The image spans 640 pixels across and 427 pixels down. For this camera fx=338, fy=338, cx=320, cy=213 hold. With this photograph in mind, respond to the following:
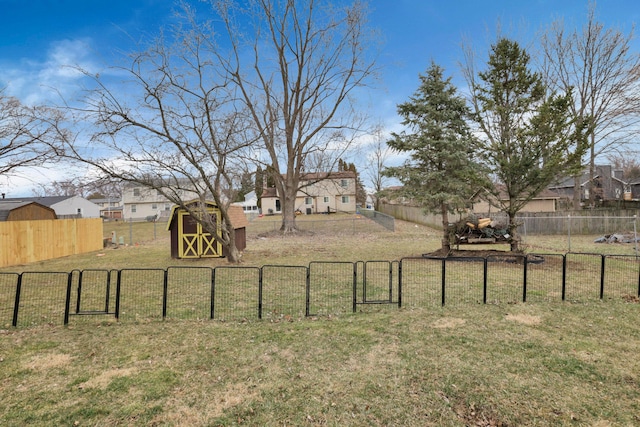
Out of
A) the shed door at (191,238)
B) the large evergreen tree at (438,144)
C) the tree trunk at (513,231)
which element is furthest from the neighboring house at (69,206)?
the tree trunk at (513,231)

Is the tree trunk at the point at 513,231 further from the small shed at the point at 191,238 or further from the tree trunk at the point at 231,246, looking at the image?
the small shed at the point at 191,238

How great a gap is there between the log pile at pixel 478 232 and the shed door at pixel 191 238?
378 inches

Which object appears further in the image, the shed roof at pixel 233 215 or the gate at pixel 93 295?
the shed roof at pixel 233 215

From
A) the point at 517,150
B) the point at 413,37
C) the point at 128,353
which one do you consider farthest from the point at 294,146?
the point at 128,353

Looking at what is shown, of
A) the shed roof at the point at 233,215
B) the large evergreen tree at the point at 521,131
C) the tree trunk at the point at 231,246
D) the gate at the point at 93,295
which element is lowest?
the gate at the point at 93,295

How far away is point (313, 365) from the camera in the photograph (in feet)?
13.8

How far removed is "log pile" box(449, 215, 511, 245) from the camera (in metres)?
12.2

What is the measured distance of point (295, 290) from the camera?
26.6 feet

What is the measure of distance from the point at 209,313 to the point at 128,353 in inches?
73.8

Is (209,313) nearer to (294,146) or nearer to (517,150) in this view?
(517,150)

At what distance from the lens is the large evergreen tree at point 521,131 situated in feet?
35.0

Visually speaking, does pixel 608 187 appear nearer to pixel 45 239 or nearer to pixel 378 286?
pixel 378 286

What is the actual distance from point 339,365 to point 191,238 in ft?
37.6

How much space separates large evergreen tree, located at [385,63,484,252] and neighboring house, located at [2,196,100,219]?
43.1m
